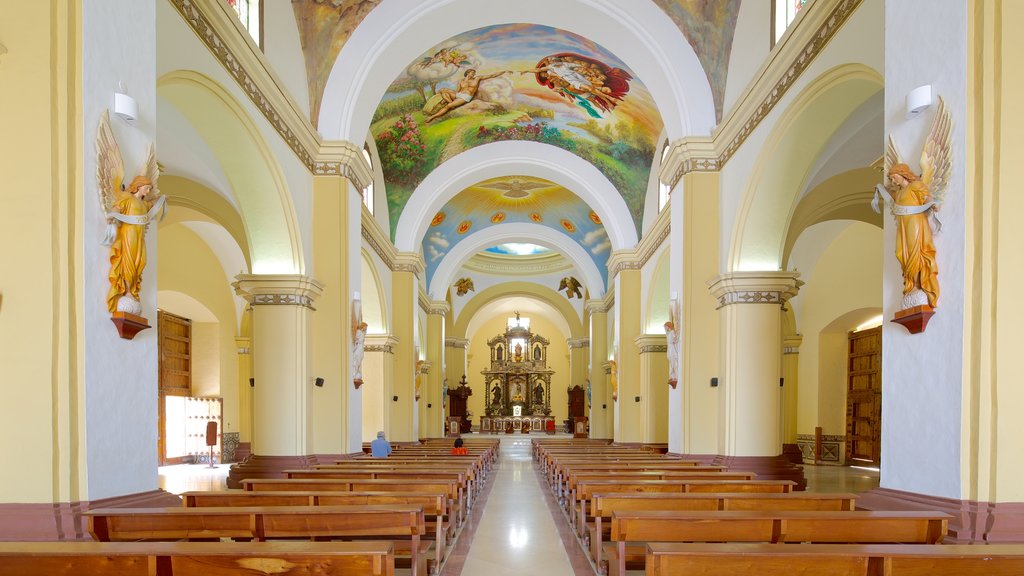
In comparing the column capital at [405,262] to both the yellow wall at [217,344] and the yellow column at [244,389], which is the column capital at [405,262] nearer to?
the yellow column at [244,389]

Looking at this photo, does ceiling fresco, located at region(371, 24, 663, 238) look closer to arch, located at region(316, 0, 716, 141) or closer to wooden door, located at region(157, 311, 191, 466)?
arch, located at region(316, 0, 716, 141)

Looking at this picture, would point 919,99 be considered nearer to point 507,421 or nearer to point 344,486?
point 344,486

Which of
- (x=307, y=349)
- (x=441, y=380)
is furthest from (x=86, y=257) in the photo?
(x=441, y=380)

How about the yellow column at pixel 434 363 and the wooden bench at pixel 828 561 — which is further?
the yellow column at pixel 434 363

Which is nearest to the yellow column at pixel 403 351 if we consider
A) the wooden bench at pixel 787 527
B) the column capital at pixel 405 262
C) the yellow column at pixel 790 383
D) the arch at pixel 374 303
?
the column capital at pixel 405 262

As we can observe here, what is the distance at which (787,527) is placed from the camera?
4562 mm

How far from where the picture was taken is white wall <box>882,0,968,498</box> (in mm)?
4742

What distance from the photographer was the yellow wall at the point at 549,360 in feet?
140

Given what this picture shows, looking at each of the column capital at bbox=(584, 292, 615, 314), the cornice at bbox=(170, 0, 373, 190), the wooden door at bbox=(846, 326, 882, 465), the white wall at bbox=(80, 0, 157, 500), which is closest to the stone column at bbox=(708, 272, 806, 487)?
the cornice at bbox=(170, 0, 373, 190)

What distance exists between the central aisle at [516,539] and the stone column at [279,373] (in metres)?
2.93

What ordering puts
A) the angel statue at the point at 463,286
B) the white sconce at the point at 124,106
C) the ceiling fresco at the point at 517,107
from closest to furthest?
the white sconce at the point at 124,106, the ceiling fresco at the point at 517,107, the angel statue at the point at 463,286

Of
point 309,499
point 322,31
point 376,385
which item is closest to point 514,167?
point 376,385

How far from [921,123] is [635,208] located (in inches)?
577

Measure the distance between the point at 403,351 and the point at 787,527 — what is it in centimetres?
1615
